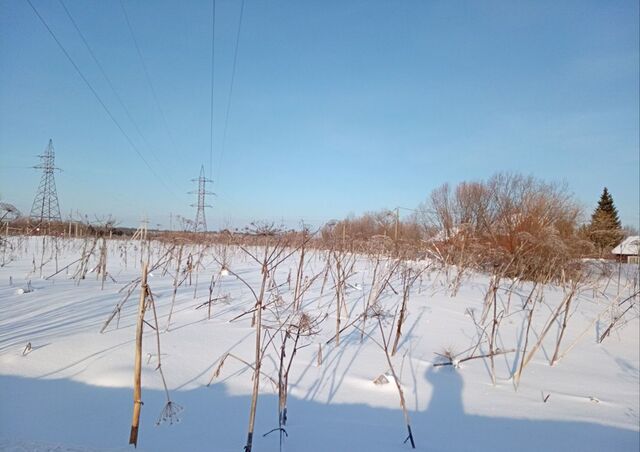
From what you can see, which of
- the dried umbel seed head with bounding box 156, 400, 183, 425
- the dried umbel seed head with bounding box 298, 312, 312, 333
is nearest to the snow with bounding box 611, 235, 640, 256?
the dried umbel seed head with bounding box 298, 312, 312, 333

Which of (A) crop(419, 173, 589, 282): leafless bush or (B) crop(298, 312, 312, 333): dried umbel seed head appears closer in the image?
(B) crop(298, 312, 312, 333): dried umbel seed head

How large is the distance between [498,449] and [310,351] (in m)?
1.50

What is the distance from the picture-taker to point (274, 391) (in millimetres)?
2148

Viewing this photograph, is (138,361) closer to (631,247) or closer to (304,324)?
(304,324)

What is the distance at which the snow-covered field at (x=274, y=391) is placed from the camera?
1.67m

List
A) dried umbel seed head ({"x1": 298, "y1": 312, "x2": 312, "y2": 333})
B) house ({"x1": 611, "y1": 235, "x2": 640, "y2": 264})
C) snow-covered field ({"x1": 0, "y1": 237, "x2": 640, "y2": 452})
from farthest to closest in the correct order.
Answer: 1. house ({"x1": 611, "y1": 235, "x2": 640, "y2": 264})
2. dried umbel seed head ({"x1": 298, "y1": 312, "x2": 312, "y2": 333})
3. snow-covered field ({"x1": 0, "y1": 237, "x2": 640, "y2": 452})

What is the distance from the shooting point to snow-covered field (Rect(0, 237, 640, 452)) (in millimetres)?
1674

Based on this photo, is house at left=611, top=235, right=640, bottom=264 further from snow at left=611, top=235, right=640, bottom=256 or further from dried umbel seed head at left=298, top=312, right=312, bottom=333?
dried umbel seed head at left=298, top=312, right=312, bottom=333

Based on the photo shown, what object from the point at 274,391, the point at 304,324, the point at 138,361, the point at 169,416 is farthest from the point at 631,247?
the point at 138,361

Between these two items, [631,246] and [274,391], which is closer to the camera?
[274,391]

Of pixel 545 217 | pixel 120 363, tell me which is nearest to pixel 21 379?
pixel 120 363

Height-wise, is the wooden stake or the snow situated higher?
the snow

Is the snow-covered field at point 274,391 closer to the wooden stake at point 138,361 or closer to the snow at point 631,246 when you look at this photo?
the wooden stake at point 138,361

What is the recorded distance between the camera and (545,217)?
37.2ft
